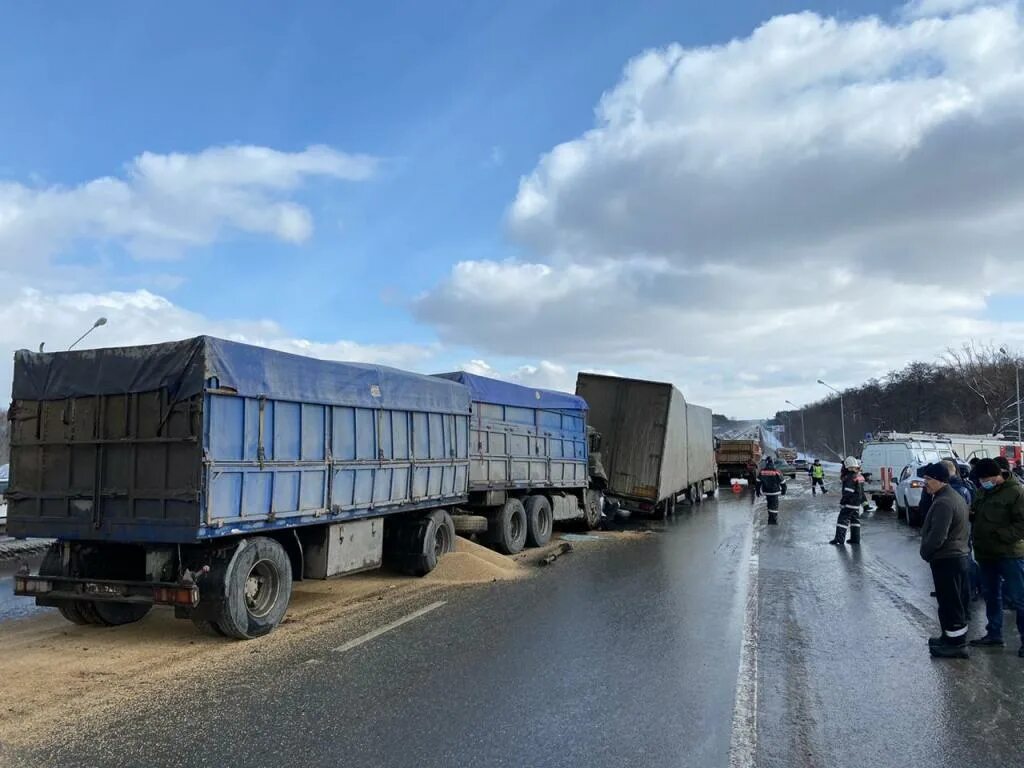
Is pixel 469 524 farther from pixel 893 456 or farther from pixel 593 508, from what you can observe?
pixel 893 456

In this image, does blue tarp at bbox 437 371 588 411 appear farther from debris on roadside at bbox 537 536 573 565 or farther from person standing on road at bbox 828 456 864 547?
person standing on road at bbox 828 456 864 547

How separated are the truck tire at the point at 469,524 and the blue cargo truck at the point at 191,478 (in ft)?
9.44

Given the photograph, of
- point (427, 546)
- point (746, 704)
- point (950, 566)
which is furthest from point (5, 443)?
point (950, 566)

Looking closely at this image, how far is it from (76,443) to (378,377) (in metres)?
3.53

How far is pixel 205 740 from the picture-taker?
449 cm

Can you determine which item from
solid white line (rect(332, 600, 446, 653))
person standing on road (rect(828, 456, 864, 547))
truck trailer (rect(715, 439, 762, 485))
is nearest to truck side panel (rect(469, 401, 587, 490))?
solid white line (rect(332, 600, 446, 653))

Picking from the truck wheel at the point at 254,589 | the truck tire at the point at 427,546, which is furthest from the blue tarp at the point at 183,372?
the truck tire at the point at 427,546

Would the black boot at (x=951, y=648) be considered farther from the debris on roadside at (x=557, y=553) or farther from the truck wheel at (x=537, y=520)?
the truck wheel at (x=537, y=520)

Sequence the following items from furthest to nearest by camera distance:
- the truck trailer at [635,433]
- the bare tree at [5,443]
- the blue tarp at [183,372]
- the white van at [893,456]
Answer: the white van at [893,456] → the truck trailer at [635,433] → the bare tree at [5,443] → the blue tarp at [183,372]

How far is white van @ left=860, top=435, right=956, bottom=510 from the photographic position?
813 inches

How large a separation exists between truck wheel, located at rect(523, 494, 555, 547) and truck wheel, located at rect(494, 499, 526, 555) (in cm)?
36

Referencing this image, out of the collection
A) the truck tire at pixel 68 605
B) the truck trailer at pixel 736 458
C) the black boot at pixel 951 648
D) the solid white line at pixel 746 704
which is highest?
the truck trailer at pixel 736 458

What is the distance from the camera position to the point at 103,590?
7000mm

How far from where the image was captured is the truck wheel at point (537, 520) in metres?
14.2
